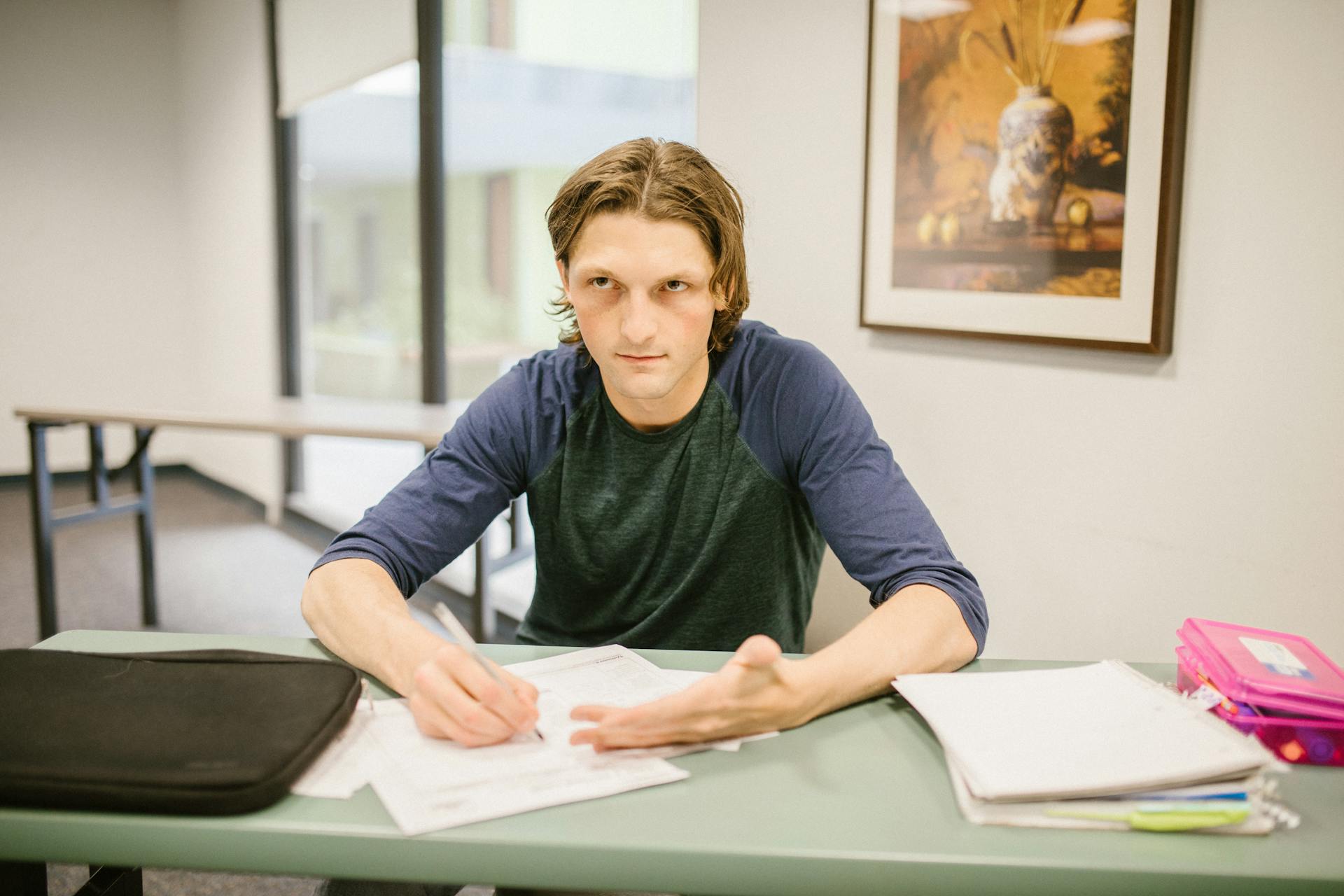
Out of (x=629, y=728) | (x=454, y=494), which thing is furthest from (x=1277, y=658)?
(x=454, y=494)

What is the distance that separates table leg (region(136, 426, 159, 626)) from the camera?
10.5 ft

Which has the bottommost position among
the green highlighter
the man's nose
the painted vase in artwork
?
the green highlighter

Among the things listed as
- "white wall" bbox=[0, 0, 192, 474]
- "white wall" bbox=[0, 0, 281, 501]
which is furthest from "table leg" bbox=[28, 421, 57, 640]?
"white wall" bbox=[0, 0, 192, 474]

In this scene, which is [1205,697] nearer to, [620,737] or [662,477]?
[620,737]

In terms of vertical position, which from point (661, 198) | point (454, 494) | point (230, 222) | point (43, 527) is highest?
point (230, 222)

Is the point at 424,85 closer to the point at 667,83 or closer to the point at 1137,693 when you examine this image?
the point at 667,83

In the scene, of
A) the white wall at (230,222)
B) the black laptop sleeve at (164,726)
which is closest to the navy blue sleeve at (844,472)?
the black laptop sleeve at (164,726)

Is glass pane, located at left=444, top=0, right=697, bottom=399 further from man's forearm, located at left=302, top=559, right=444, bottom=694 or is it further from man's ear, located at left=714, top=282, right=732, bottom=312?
man's forearm, located at left=302, top=559, right=444, bottom=694

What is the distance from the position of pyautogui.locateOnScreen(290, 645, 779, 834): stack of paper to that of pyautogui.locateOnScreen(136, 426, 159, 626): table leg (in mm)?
2655

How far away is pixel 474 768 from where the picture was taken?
80 cm

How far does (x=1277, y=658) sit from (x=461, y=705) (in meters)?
0.75

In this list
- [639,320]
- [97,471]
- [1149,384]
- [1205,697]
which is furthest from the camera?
[97,471]

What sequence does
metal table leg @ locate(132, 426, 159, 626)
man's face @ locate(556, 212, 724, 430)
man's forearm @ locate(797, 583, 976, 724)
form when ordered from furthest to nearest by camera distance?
metal table leg @ locate(132, 426, 159, 626) < man's face @ locate(556, 212, 724, 430) < man's forearm @ locate(797, 583, 976, 724)

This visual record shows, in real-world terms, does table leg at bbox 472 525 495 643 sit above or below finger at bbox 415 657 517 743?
below
